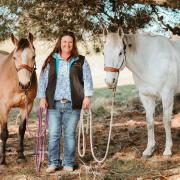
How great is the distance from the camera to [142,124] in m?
8.63

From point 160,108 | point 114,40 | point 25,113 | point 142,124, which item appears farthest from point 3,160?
point 160,108

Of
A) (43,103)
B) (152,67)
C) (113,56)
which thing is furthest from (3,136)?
(152,67)

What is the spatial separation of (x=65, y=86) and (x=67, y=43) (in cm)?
53

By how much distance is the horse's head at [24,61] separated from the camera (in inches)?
215

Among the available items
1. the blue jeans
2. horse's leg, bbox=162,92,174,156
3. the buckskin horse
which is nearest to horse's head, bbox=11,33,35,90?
the buckskin horse

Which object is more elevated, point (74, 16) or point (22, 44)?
point (74, 16)

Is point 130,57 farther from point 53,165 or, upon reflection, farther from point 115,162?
point 53,165

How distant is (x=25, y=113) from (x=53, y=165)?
3.80 ft

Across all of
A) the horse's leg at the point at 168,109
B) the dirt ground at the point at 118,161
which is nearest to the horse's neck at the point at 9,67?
the dirt ground at the point at 118,161

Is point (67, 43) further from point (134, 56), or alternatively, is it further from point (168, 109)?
point (168, 109)

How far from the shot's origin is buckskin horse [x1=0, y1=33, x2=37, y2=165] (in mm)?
5508

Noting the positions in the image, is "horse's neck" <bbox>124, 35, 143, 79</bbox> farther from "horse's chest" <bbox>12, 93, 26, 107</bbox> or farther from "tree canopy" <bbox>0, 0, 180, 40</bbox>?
"horse's chest" <bbox>12, 93, 26, 107</bbox>

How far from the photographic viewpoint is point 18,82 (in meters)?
5.85

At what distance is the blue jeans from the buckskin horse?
625mm
